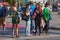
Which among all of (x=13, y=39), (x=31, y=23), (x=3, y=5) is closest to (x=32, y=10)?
(x=31, y=23)

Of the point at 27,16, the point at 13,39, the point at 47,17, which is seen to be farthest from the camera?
the point at 47,17

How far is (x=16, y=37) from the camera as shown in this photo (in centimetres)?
1536

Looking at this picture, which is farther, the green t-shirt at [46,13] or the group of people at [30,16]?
the green t-shirt at [46,13]

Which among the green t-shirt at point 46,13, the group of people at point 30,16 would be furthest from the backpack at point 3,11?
the green t-shirt at point 46,13

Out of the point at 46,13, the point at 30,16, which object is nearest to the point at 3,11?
the point at 30,16

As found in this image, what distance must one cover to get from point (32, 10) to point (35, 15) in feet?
3.09

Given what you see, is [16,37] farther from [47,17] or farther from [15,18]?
[47,17]

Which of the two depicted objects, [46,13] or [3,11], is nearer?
[3,11]

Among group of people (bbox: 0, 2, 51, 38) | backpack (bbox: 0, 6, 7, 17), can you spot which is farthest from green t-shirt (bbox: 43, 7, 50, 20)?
backpack (bbox: 0, 6, 7, 17)

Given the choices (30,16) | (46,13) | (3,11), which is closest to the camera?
(3,11)

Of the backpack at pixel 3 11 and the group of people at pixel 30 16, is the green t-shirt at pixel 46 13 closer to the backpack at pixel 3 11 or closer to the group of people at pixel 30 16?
the group of people at pixel 30 16

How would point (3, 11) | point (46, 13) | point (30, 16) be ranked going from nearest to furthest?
1. point (3, 11)
2. point (30, 16)
3. point (46, 13)

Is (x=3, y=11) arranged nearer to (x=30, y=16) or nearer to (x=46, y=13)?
(x=30, y=16)

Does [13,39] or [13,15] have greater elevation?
[13,15]
